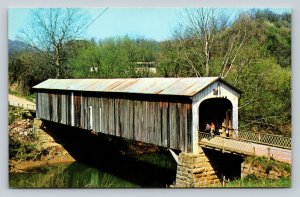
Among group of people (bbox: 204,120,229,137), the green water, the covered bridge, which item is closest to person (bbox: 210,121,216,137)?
group of people (bbox: 204,120,229,137)

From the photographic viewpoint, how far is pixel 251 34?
910 cm

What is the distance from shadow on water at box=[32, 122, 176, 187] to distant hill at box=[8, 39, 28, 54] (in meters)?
2.46

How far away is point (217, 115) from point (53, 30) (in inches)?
142

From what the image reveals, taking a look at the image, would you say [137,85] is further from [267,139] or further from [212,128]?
[267,139]

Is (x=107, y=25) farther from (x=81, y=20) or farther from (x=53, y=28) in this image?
(x=53, y=28)

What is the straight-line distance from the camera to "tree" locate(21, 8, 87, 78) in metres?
8.79

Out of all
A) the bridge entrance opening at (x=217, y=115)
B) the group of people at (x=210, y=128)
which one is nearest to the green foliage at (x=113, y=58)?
the bridge entrance opening at (x=217, y=115)

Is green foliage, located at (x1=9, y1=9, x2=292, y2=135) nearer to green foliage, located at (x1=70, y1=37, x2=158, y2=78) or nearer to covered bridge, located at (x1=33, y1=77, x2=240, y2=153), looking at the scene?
green foliage, located at (x1=70, y1=37, x2=158, y2=78)

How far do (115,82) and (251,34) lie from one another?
116 inches

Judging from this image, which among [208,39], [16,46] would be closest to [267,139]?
[208,39]

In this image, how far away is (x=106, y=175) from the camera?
10.4 metres

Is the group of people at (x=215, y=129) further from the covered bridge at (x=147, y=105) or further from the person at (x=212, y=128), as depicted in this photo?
the covered bridge at (x=147, y=105)

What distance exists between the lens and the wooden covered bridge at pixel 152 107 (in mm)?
9180

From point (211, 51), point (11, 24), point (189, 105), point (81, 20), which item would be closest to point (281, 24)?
point (211, 51)
